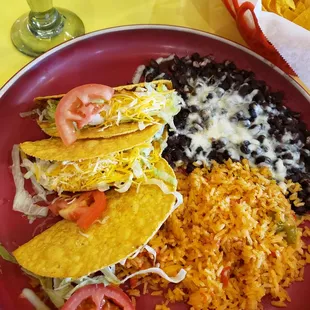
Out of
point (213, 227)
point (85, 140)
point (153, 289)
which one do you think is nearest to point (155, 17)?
point (85, 140)

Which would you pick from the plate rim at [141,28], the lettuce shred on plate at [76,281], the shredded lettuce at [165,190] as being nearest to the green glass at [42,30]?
the plate rim at [141,28]

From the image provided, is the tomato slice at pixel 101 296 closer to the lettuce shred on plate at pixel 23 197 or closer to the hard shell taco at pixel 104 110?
the lettuce shred on plate at pixel 23 197

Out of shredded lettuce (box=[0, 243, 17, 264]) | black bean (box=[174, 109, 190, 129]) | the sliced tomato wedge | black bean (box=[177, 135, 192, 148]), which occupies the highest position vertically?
black bean (box=[174, 109, 190, 129])

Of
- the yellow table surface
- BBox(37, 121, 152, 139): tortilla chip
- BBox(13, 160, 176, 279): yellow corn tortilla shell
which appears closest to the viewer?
BBox(13, 160, 176, 279): yellow corn tortilla shell

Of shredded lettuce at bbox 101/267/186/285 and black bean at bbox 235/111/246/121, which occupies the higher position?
black bean at bbox 235/111/246/121

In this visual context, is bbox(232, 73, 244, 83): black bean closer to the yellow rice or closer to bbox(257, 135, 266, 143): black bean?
bbox(257, 135, 266, 143): black bean

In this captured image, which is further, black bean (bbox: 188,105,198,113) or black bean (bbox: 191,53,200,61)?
black bean (bbox: 191,53,200,61)

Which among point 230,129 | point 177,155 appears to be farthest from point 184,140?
point 230,129

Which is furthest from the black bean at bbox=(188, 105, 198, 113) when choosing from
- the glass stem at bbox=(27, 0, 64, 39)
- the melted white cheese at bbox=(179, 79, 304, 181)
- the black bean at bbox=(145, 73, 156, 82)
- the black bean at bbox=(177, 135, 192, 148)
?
the glass stem at bbox=(27, 0, 64, 39)
